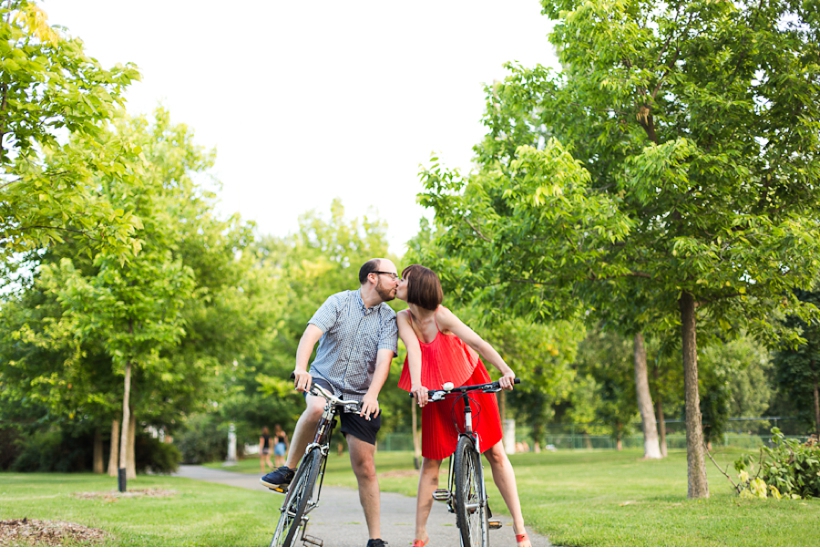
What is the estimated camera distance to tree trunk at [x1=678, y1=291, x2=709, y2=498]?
11.7 meters

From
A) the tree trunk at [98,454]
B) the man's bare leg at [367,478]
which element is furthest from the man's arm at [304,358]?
the tree trunk at [98,454]

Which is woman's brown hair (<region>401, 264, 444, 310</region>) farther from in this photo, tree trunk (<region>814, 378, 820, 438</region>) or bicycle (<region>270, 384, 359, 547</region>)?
tree trunk (<region>814, 378, 820, 438</region>)

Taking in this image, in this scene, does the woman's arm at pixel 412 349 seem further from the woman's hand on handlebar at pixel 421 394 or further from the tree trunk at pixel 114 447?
the tree trunk at pixel 114 447

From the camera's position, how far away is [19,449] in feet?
96.5

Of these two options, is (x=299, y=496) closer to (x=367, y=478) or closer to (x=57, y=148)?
(x=367, y=478)

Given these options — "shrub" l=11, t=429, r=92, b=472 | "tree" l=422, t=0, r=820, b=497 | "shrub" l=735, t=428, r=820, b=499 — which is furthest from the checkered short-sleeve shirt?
"shrub" l=11, t=429, r=92, b=472

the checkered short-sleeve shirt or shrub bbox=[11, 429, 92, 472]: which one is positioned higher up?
the checkered short-sleeve shirt

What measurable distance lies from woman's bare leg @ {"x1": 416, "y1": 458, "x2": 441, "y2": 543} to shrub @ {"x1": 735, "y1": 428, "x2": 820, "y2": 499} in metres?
7.03

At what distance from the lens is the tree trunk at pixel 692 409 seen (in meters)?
11.7

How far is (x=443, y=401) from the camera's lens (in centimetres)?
604

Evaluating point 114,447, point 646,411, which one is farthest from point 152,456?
point 646,411

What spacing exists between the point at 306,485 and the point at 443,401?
142 centimetres

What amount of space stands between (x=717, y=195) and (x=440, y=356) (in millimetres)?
7000

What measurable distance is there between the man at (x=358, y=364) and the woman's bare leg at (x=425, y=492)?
1.38ft
